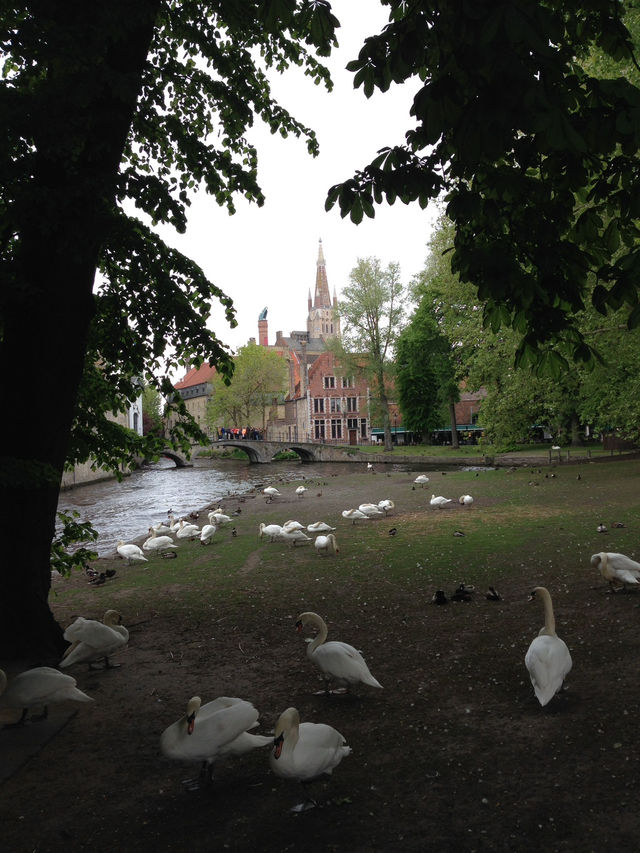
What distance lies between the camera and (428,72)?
5.49 metres

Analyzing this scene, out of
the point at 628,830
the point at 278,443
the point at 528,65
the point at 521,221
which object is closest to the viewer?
the point at 528,65

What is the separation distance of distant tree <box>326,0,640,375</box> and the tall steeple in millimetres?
147381

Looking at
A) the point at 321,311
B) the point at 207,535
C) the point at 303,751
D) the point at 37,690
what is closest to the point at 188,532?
the point at 207,535

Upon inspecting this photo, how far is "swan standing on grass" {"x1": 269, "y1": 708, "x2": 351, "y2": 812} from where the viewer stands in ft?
14.3

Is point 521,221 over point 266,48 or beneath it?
beneath

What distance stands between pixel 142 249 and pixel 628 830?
741cm

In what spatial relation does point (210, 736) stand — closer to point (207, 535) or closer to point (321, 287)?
point (207, 535)

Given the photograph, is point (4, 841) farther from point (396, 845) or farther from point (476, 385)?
point (476, 385)

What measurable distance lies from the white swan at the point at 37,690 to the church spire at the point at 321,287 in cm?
15401

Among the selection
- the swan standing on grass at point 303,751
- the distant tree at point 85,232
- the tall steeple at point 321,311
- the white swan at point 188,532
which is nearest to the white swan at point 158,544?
the white swan at point 188,532

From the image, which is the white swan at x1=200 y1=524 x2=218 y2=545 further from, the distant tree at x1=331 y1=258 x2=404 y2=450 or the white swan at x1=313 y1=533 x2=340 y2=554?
the distant tree at x1=331 y1=258 x2=404 y2=450

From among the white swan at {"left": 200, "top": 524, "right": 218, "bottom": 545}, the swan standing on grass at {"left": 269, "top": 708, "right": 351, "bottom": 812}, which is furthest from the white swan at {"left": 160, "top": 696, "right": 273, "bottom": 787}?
the white swan at {"left": 200, "top": 524, "right": 218, "bottom": 545}

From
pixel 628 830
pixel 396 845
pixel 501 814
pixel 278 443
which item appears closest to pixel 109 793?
pixel 396 845

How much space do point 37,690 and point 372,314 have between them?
57995 mm
